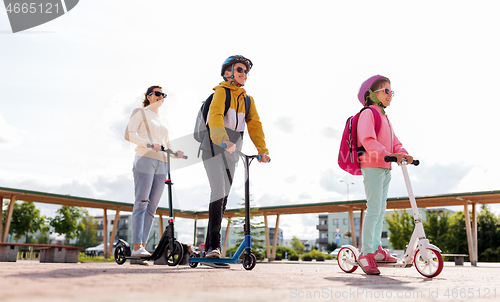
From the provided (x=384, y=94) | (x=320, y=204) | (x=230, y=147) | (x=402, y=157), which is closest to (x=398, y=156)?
(x=402, y=157)

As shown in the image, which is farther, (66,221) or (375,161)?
(66,221)

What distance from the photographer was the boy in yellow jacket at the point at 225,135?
3.88m

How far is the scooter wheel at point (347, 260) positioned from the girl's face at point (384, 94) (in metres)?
1.53

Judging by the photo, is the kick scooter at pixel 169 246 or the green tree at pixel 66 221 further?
the green tree at pixel 66 221

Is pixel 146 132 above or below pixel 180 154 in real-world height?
above

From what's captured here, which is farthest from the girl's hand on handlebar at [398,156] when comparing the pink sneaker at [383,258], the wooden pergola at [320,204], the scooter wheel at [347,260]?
the wooden pergola at [320,204]

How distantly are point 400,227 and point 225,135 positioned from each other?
36.0 m

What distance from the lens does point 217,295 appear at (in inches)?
60.7

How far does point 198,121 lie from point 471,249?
1497 centimetres

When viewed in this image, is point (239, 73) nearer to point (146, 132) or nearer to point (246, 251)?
point (146, 132)

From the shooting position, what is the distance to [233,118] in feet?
13.7

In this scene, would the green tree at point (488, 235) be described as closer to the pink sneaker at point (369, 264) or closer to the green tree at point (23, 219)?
the pink sneaker at point (369, 264)

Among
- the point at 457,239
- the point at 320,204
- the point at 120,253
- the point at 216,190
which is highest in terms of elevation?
the point at 320,204

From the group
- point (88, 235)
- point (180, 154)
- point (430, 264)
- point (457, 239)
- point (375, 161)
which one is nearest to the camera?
point (430, 264)
